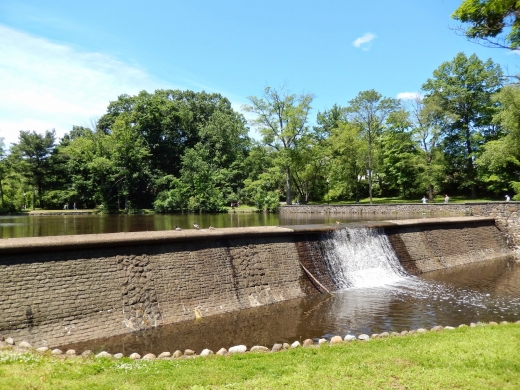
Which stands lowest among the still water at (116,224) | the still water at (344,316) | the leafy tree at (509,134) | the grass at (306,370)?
the still water at (344,316)

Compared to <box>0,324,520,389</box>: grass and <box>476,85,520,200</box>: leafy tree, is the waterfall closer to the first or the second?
<box>0,324,520,389</box>: grass

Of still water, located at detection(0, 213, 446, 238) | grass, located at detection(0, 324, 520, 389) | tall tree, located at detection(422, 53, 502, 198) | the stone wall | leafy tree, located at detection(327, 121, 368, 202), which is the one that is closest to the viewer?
grass, located at detection(0, 324, 520, 389)

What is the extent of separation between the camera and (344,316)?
977 centimetres

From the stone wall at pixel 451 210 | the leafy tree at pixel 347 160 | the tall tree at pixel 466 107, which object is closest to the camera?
the stone wall at pixel 451 210

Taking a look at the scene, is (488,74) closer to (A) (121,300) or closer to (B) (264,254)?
(B) (264,254)

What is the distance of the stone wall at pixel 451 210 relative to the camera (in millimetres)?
20562

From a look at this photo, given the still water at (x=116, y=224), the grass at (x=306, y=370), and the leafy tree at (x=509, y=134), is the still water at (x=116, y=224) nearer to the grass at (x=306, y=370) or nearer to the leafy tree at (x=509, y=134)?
the leafy tree at (x=509, y=134)

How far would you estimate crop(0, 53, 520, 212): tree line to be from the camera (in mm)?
40812

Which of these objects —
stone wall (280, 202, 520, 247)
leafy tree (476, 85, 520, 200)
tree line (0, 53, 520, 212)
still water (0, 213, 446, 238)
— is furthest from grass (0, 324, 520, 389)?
tree line (0, 53, 520, 212)

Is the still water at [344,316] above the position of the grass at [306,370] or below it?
below

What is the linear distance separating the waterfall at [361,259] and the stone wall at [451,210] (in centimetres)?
963

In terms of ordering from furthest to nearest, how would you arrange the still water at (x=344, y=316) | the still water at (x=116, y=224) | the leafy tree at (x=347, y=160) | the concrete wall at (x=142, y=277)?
1. the leafy tree at (x=347, y=160)
2. the still water at (x=116, y=224)
3. the still water at (x=344, y=316)
4. the concrete wall at (x=142, y=277)

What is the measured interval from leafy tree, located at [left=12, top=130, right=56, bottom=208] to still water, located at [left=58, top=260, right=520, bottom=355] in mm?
44753

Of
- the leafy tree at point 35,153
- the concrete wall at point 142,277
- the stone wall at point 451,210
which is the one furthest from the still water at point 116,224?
the leafy tree at point 35,153
